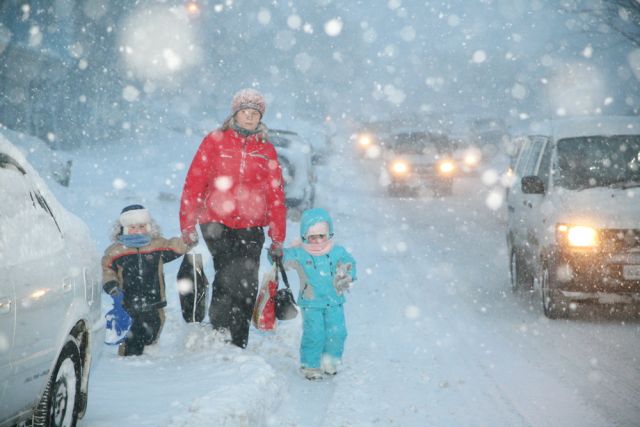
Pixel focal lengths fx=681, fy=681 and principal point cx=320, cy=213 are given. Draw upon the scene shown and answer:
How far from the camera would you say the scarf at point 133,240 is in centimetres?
529

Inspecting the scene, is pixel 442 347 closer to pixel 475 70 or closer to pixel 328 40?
pixel 328 40

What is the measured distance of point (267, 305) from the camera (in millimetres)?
5605

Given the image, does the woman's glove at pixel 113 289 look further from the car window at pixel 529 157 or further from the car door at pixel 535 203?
the car window at pixel 529 157

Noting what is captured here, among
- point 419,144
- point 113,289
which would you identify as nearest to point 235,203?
point 113,289

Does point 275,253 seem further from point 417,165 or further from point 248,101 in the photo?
point 417,165

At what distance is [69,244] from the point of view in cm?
381

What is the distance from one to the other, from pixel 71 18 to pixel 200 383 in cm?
2149

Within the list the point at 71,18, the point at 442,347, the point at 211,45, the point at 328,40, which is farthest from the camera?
the point at 328,40

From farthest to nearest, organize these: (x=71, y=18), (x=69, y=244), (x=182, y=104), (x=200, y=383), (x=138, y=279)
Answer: (x=182, y=104) → (x=71, y=18) → (x=138, y=279) → (x=200, y=383) → (x=69, y=244)

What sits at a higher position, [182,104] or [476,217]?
[182,104]

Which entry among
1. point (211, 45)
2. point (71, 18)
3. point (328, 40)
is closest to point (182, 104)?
point (211, 45)

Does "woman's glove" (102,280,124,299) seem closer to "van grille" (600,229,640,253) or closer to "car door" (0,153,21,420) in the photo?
"car door" (0,153,21,420)

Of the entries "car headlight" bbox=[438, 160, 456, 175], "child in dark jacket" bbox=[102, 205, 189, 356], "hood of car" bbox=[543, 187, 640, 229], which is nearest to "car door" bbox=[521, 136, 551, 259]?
"hood of car" bbox=[543, 187, 640, 229]

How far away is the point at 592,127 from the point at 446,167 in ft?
37.0
